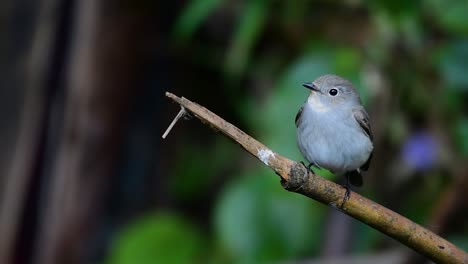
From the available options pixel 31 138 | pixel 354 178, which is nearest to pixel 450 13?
pixel 354 178

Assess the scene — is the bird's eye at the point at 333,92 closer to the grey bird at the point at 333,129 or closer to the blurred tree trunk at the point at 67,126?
the grey bird at the point at 333,129

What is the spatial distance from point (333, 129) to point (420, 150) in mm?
1255

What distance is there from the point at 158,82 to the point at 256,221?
123 centimetres

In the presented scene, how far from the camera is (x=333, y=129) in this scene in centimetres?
219

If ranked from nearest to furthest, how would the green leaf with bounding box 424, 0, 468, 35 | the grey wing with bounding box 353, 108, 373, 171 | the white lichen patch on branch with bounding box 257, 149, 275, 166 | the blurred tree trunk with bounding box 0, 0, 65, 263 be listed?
the white lichen patch on branch with bounding box 257, 149, 275, 166 → the grey wing with bounding box 353, 108, 373, 171 → the green leaf with bounding box 424, 0, 468, 35 → the blurred tree trunk with bounding box 0, 0, 65, 263

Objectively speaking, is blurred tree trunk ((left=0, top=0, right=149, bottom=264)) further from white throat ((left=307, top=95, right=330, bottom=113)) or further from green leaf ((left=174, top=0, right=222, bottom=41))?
white throat ((left=307, top=95, right=330, bottom=113))

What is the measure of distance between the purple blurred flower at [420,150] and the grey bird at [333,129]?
1170mm

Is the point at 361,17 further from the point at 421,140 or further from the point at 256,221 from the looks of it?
the point at 256,221

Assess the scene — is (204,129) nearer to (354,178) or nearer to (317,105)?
(354,178)

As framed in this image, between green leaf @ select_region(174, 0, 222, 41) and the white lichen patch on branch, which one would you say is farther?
green leaf @ select_region(174, 0, 222, 41)

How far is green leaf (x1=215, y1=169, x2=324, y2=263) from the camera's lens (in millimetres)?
3402

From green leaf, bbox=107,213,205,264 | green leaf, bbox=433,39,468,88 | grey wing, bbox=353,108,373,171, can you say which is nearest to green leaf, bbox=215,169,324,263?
green leaf, bbox=107,213,205,264

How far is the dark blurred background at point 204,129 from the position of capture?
3289mm

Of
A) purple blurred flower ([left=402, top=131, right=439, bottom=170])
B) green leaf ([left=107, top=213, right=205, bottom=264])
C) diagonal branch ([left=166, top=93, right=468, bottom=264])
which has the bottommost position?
diagonal branch ([left=166, top=93, right=468, bottom=264])
